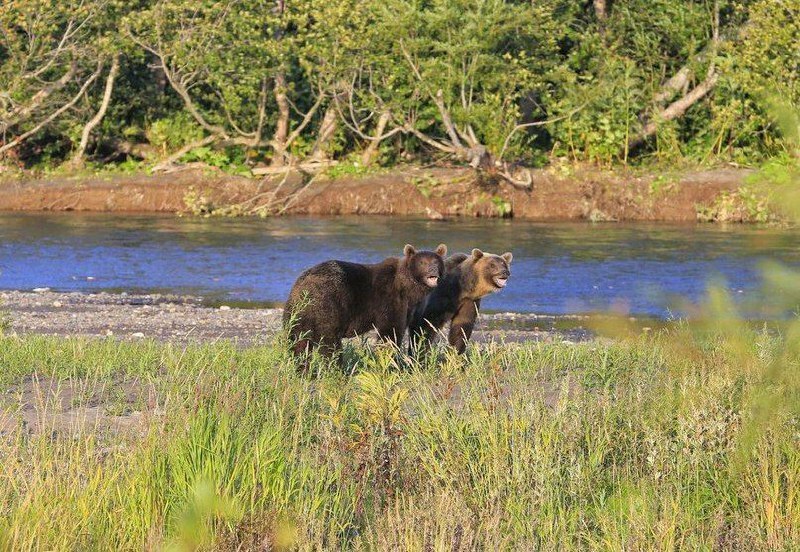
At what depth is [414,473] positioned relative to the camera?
241 inches

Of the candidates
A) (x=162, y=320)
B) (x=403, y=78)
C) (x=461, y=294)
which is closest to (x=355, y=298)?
(x=461, y=294)

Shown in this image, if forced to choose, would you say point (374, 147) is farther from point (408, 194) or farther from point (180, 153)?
point (180, 153)

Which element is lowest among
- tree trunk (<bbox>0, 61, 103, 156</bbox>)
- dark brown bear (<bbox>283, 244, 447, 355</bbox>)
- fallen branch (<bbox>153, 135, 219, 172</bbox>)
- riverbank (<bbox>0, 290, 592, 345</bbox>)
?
riverbank (<bbox>0, 290, 592, 345</bbox>)

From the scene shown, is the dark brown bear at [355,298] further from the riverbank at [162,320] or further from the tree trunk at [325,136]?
the tree trunk at [325,136]

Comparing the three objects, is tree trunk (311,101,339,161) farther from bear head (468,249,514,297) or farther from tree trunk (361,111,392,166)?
bear head (468,249,514,297)

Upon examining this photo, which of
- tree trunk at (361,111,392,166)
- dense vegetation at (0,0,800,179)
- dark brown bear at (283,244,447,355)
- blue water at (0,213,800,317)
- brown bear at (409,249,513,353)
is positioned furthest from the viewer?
tree trunk at (361,111,392,166)

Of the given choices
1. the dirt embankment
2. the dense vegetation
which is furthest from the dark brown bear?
the dense vegetation

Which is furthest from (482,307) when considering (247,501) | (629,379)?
(247,501)

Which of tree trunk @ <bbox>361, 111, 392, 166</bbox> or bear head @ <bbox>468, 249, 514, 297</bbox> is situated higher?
tree trunk @ <bbox>361, 111, 392, 166</bbox>

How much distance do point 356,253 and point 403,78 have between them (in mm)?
7270

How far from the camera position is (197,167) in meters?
28.9

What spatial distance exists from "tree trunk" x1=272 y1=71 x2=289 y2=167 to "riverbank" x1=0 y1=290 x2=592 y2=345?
11.2m

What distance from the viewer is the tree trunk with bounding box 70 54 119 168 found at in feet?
95.6

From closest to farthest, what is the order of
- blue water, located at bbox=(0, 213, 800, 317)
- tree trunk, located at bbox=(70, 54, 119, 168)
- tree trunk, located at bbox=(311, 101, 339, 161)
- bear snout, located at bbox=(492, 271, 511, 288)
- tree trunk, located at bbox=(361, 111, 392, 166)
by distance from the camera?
1. bear snout, located at bbox=(492, 271, 511, 288)
2. blue water, located at bbox=(0, 213, 800, 317)
3. tree trunk, located at bbox=(361, 111, 392, 166)
4. tree trunk, located at bbox=(70, 54, 119, 168)
5. tree trunk, located at bbox=(311, 101, 339, 161)
